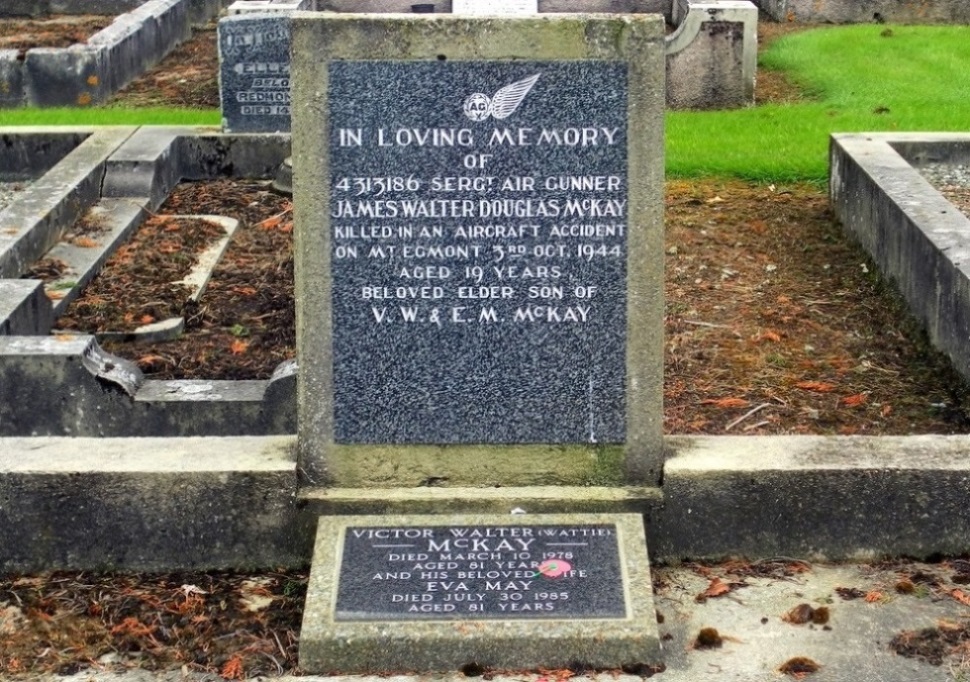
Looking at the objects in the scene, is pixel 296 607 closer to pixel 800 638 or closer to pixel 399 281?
pixel 399 281

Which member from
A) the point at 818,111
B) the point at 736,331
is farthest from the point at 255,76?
the point at 736,331

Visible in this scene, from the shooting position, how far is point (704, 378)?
24.3ft

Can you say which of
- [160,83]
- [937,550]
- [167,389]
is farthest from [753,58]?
[937,550]

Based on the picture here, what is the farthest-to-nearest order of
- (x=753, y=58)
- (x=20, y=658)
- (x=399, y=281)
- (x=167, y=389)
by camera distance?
(x=753, y=58)
(x=167, y=389)
(x=399, y=281)
(x=20, y=658)

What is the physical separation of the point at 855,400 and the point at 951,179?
373cm

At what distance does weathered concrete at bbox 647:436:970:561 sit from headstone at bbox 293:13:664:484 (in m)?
0.19

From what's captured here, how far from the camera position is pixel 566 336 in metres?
5.07

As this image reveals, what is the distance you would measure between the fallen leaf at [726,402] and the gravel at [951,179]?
331 cm

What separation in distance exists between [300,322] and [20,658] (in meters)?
1.25

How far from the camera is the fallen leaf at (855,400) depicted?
280 inches

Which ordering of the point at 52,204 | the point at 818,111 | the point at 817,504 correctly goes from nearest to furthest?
the point at 817,504 → the point at 52,204 → the point at 818,111

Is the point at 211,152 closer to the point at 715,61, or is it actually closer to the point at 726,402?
the point at 715,61

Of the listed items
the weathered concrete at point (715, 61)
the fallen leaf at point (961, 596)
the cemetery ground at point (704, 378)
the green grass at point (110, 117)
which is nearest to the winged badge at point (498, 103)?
the cemetery ground at point (704, 378)

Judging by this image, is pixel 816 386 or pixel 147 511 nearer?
pixel 147 511
